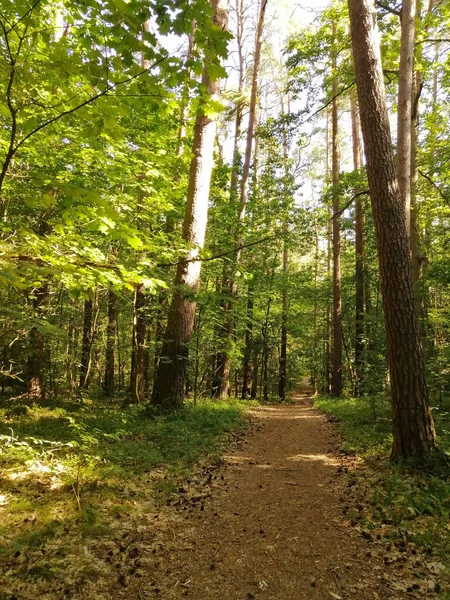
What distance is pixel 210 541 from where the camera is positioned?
12.1 feet

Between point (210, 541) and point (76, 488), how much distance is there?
5.36 ft

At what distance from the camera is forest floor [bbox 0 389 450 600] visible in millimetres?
2877

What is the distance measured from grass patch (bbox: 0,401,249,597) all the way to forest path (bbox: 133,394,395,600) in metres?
0.60

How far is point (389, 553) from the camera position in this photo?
3.38 meters

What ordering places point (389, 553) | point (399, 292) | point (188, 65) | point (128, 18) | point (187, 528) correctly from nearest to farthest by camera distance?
1. point (128, 18)
2. point (188, 65)
3. point (389, 553)
4. point (187, 528)
5. point (399, 292)

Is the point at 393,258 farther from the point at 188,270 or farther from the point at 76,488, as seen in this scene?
the point at 76,488

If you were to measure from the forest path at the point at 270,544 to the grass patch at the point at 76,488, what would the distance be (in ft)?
1.97

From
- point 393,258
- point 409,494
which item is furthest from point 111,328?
point 409,494

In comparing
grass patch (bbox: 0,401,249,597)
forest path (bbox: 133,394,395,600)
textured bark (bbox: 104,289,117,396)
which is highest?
textured bark (bbox: 104,289,117,396)

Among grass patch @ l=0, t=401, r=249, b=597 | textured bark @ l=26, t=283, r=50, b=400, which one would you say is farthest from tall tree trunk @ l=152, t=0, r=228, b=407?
textured bark @ l=26, t=283, r=50, b=400

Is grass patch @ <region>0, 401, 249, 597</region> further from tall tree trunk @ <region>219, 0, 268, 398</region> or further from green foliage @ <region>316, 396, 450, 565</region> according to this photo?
tall tree trunk @ <region>219, 0, 268, 398</region>

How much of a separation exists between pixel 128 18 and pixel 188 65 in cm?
56

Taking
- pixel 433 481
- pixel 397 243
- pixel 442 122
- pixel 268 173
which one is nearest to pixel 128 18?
pixel 397 243

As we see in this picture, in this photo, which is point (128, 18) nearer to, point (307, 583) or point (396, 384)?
point (307, 583)
